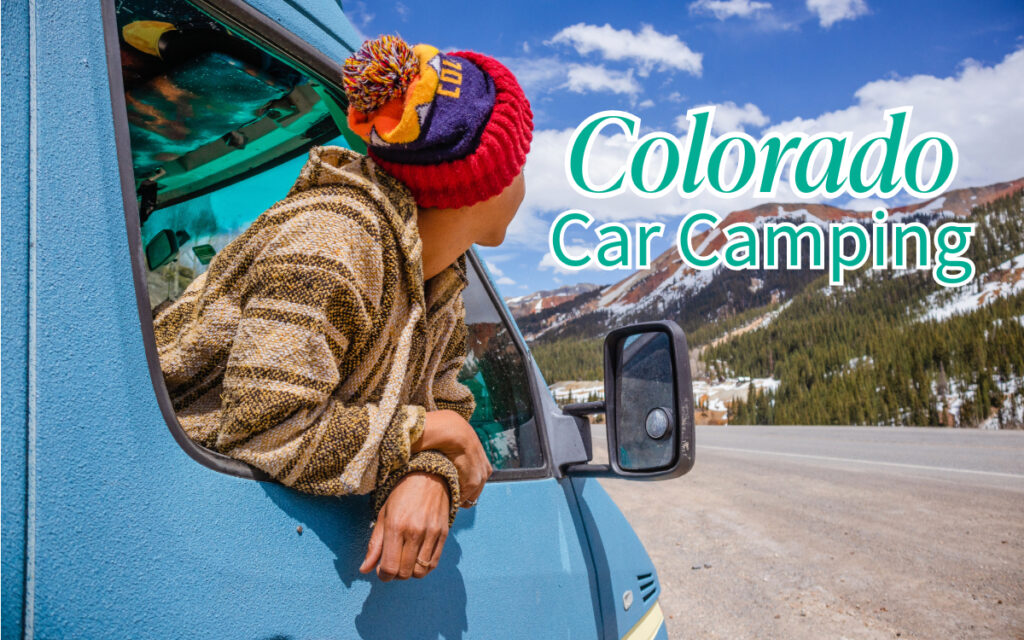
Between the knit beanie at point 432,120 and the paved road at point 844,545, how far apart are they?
10.9ft

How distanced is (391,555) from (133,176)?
1.93 ft

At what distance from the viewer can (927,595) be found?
4.02 metres

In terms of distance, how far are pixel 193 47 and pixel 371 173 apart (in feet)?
2.46

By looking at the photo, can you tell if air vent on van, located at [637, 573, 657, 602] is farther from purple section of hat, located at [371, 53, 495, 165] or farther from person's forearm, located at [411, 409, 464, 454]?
purple section of hat, located at [371, 53, 495, 165]

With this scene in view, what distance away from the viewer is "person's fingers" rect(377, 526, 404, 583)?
0.93m

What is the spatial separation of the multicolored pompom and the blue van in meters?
0.19

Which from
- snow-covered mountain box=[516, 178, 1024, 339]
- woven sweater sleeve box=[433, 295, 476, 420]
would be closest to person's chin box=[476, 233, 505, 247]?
woven sweater sleeve box=[433, 295, 476, 420]

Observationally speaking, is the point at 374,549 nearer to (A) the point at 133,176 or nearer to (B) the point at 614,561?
(A) the point at 133,176

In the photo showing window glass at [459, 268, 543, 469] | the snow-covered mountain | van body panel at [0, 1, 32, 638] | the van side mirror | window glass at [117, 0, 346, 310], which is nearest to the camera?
van body panel at [0, 1, 32, 638]

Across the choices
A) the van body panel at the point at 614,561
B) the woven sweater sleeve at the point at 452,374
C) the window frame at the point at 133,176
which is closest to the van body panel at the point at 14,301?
the window frame at the point at 133,176

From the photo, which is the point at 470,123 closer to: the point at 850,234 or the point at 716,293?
the point at 850,234

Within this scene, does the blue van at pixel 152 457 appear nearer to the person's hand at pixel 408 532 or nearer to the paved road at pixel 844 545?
the person's hand at pixel 408 532

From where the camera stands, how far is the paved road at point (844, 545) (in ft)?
12.3

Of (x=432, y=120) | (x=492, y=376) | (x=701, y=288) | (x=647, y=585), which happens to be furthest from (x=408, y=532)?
(x=701, y=288)
